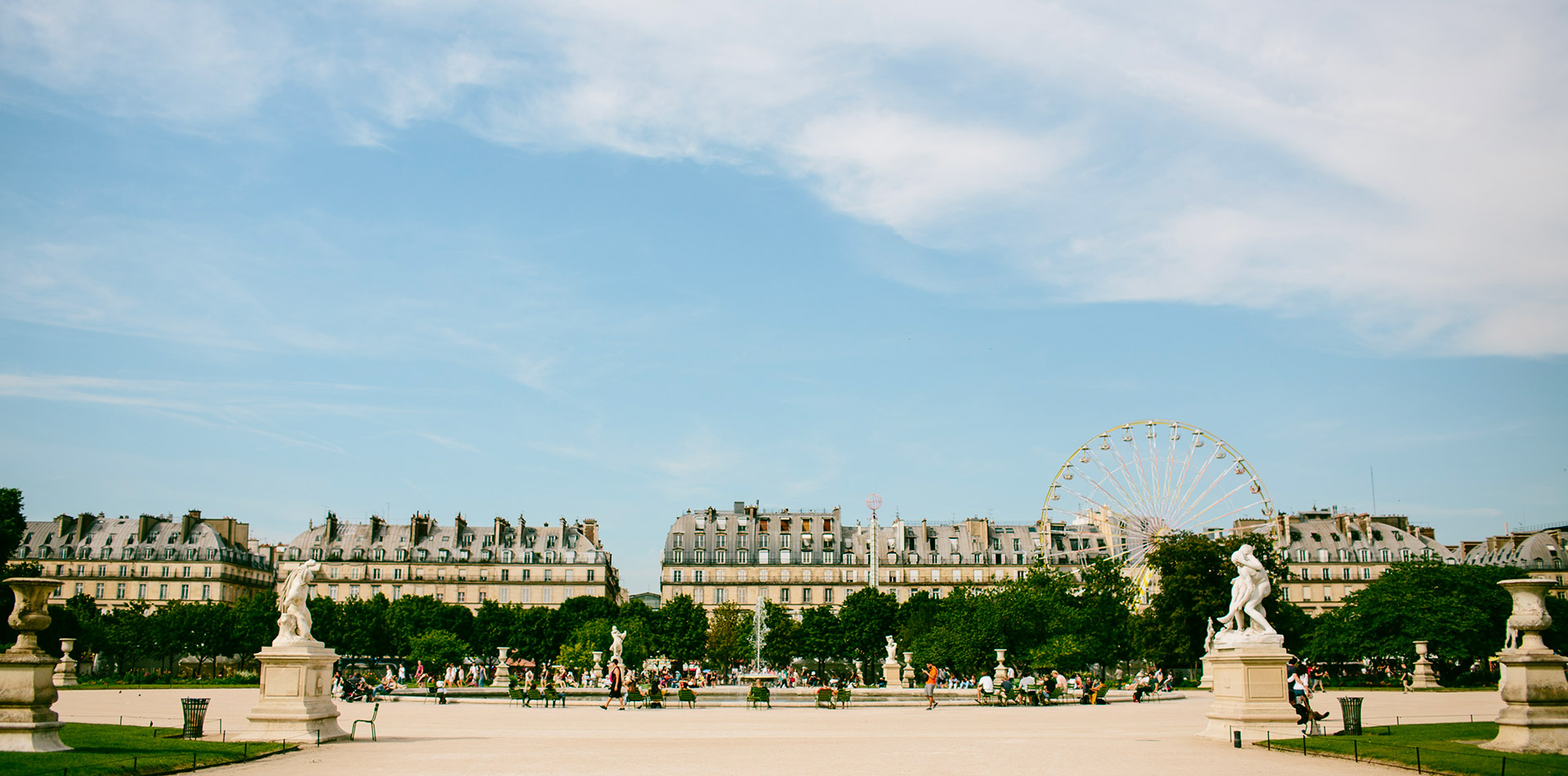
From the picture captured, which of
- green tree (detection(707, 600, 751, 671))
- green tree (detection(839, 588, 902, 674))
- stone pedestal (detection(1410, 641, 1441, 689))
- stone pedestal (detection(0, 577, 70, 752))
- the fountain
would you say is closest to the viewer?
stone pedestal (detection(0, 577, 70, 752))

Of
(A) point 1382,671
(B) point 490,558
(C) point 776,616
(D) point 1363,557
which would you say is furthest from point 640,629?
(D) point 1363,557

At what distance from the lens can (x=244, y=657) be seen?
239 feet

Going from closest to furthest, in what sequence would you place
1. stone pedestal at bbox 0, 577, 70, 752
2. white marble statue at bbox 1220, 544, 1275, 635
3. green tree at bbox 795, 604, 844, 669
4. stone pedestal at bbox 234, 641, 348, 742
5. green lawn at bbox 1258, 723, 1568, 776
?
1. green lawn at bbox 1258, 723, 1568, 776
2. stone pedestal at bbox 0, 577, 70, 752
3. stone pedestal at bbox 234, 641, 348, 742
4. white marble statue at bbox 1220, 544, 1275, 635
5. green tree at bbox 795, 604, 844, 669

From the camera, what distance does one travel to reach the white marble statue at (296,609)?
2178cm

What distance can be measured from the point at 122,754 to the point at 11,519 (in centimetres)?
4324

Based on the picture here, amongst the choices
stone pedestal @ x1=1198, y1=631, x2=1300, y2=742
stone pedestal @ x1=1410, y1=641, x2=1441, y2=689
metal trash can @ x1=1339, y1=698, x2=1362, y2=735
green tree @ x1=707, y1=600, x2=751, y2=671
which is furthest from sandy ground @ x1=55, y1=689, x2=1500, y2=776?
green tree @ x1=707, y1=600, x2=751, y2=671

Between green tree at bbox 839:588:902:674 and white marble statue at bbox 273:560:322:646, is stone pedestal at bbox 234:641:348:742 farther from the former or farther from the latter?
green tree at bbox 839:588:902:674

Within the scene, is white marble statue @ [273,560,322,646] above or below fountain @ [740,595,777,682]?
above

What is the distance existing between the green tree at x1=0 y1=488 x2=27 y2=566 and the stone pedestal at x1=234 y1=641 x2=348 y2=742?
3486 centimetres

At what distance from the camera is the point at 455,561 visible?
3649 inches

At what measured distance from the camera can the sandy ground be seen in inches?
665

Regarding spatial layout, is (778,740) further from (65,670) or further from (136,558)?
(136,558)

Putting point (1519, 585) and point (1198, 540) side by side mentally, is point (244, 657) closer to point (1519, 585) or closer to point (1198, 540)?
point (1198, 540)

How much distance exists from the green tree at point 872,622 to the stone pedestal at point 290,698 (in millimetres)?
58511
